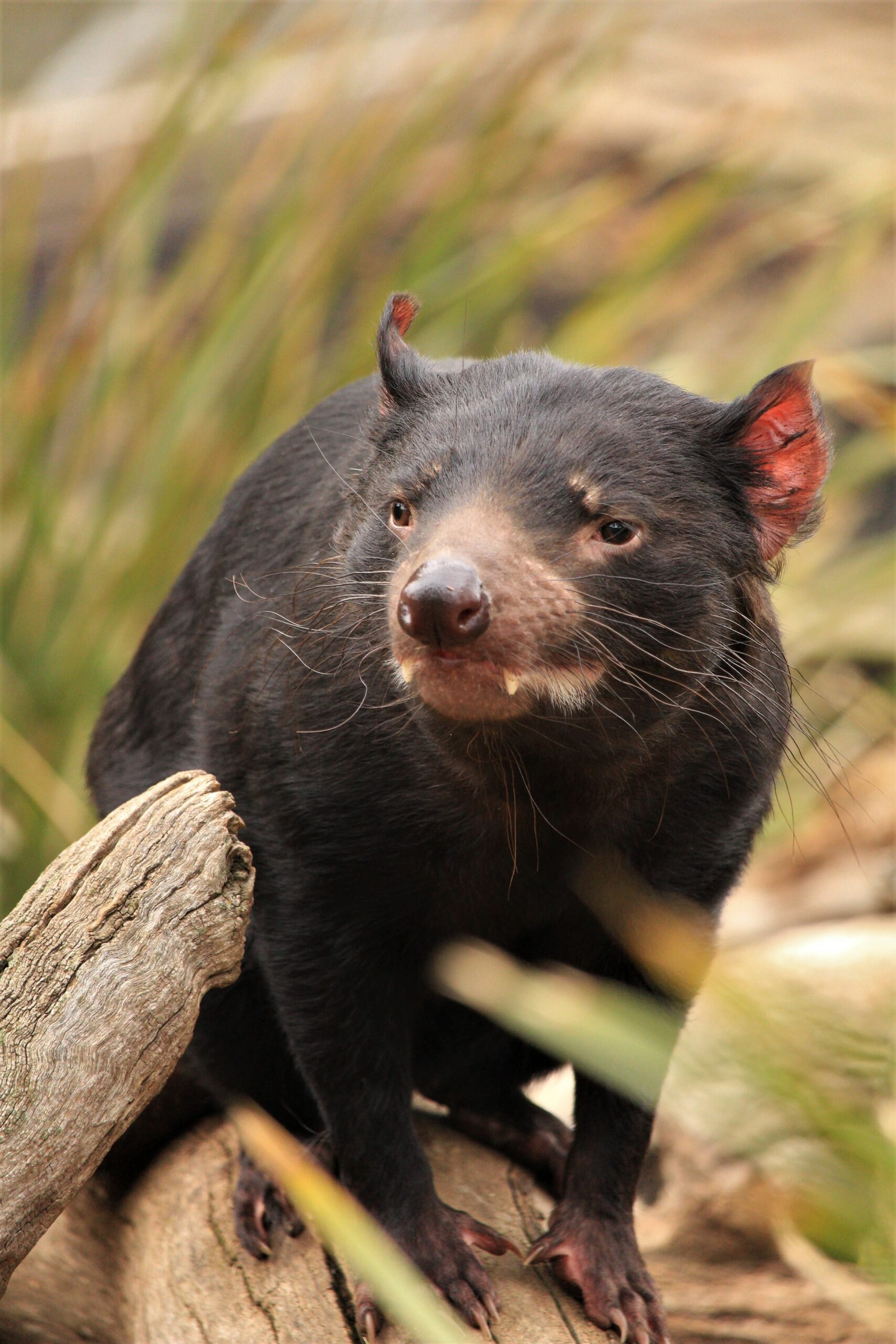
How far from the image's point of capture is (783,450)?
254 cm

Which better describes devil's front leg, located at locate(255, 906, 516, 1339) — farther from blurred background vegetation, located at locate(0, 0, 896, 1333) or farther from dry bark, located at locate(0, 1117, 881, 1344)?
blurred background vegetation, located at locate(0, 0, 896, 1333)

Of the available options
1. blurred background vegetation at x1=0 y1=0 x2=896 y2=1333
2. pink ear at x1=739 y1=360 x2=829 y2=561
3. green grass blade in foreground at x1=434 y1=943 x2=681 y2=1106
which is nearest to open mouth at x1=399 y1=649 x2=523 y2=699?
green grass blade in foreground at x1=434 y1=943 x2=681 y2=1106

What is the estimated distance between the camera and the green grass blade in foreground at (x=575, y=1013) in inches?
Result: 48.4

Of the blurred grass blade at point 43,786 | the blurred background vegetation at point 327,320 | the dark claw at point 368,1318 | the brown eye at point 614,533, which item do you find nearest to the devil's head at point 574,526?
the brown eye at point 614,533

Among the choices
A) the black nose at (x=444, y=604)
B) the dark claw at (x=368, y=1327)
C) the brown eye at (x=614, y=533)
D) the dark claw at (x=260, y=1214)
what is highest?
the black nose at (x=444, y=604)

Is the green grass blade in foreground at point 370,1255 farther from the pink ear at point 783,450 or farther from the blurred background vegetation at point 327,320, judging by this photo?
the blurred background vegetation at point 327,320

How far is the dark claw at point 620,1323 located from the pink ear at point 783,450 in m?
1.40

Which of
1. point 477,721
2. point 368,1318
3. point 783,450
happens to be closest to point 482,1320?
point 368,1318

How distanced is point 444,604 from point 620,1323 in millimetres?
1506

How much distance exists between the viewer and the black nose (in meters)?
2.06

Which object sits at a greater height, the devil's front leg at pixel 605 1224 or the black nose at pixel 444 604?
the black nose at pixel 444 604

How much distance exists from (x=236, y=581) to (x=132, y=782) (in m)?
0.53

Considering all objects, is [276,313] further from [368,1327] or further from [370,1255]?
[370,1255]

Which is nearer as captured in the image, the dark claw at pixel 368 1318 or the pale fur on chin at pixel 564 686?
the pale fur on chin at pixel 564 686
